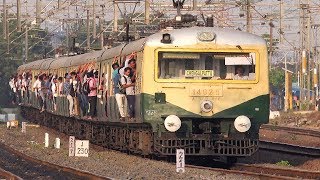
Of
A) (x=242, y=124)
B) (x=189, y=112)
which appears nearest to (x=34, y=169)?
(x=189, y=112)

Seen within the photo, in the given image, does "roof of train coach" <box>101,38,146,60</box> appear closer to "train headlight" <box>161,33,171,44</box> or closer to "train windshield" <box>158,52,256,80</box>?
"train headlight" <box>161,33,171,44</box>

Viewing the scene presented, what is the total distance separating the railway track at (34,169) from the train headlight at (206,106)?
295cm

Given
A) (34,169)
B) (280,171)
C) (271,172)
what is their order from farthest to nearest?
(34,169) < (271,172) < (280,171)

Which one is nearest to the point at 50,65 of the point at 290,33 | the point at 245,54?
the point at 245,54

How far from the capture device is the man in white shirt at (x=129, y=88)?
23.1m

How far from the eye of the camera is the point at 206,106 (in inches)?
829

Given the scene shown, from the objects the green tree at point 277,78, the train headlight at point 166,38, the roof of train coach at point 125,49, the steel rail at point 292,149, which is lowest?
the steel rail at point 292,149

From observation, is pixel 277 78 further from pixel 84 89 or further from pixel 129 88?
pixel 129 88

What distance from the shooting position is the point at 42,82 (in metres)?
42.1

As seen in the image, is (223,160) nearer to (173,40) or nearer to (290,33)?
(173,40)

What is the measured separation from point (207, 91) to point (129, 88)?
2873 mm

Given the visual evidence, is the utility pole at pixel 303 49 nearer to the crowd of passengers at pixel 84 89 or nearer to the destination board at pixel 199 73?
the crowd of passengers at pixel 84 89

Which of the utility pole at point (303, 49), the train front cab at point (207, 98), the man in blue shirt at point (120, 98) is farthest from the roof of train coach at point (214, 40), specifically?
the utility pole at point (303, 49)

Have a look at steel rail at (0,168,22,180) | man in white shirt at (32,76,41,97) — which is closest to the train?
steel rail at (0,168,22,180)
